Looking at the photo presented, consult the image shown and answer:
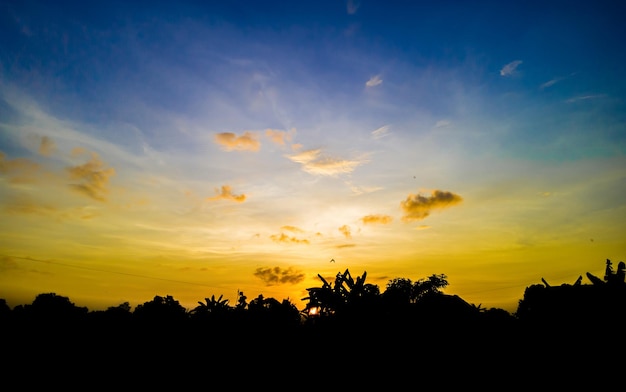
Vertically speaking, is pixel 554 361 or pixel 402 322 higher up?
pixel 402 322

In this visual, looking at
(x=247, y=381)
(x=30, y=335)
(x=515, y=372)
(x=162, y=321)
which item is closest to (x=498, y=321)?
(x=515, y=372)

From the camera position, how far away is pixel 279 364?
11.9 metres

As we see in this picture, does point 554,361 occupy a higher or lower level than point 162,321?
higher

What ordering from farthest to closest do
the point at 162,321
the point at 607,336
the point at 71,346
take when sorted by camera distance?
the point at 162,321, the point at 71,346, the point at 607,336

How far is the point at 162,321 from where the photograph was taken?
86.1 feet

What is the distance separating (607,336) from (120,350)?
25839 mm

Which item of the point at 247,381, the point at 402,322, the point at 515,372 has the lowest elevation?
the point at 247,381

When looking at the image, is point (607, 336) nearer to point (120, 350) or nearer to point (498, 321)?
point (498, 321)

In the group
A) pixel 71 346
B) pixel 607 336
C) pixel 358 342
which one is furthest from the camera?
pixel 71 346

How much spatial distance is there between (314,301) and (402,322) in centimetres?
254

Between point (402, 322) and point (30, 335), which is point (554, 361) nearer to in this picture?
point (402, 322)

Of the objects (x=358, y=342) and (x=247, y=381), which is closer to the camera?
(x=358, y=342)

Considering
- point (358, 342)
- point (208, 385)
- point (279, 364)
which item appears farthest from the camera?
point (208, 385)

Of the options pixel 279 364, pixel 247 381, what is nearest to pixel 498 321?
pixel 279 364
